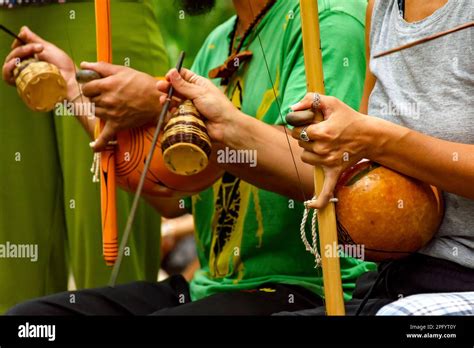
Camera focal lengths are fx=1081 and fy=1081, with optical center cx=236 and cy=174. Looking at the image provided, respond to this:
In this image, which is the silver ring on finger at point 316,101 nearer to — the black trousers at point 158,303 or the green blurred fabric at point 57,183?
the black trousers at point 158,303

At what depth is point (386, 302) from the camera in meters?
1.59

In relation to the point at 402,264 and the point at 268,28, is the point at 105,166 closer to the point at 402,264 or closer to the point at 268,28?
the point at 268,28

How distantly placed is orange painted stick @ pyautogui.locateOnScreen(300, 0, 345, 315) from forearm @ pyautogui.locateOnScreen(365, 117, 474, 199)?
0.09 meters

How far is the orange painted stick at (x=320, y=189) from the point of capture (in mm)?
1538

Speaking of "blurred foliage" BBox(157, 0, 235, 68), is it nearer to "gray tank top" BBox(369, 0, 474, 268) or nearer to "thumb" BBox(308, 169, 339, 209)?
"gray tank top" BBox(369, 0, 474, 268)

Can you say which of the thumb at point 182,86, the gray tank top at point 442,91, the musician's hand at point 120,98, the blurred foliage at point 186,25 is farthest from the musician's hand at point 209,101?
the blurred foliage at point 186,25

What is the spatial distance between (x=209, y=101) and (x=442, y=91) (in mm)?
354

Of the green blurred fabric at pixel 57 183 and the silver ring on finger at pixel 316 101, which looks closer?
the silver ring on finger at pixel 316 101

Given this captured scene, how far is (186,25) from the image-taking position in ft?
6.77

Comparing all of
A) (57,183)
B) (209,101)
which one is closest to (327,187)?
(209,101)

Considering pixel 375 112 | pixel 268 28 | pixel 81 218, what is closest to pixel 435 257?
pixel 375 112

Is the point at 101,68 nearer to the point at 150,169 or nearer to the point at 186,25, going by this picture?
the point at 150,169

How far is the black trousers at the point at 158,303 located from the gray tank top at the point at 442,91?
0.27 m

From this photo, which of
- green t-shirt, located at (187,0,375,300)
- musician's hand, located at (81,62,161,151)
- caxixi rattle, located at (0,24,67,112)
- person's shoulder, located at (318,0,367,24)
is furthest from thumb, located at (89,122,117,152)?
person's shoulder, located at (318,0,367,24)
